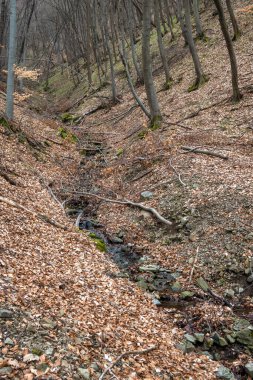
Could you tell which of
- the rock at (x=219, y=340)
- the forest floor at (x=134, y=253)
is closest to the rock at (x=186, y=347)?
the forest floor at (x=134, y=253)

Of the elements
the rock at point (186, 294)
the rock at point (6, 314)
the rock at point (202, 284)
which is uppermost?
the rock at point (6, 314)

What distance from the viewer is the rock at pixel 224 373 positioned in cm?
500

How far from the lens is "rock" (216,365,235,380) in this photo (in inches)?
197

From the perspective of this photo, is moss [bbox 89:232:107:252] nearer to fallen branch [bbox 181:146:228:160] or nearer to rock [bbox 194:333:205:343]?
rock [bbox 194:333:205:343]

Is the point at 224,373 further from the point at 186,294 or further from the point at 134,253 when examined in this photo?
the point at 134,253

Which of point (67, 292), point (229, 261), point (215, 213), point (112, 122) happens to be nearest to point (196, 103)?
point (112, 122)

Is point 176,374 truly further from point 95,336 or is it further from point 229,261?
point 229,261

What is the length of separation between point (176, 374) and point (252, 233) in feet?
13.0

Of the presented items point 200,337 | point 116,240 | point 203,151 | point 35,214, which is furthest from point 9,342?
point 203,151

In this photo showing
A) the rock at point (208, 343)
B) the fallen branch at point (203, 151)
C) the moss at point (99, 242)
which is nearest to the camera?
the rock at point (208, 343)

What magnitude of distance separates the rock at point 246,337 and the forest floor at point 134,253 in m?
0.02

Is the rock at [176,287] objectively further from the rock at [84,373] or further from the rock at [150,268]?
the rock at [84,373]

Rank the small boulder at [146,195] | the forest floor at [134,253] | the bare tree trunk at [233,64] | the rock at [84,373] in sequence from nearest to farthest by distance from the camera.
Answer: the rock at [84,373], the forest floor at [134,253], the small boulder at [146,195], the bare tree trunk at [233,64]

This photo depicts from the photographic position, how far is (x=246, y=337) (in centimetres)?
581
